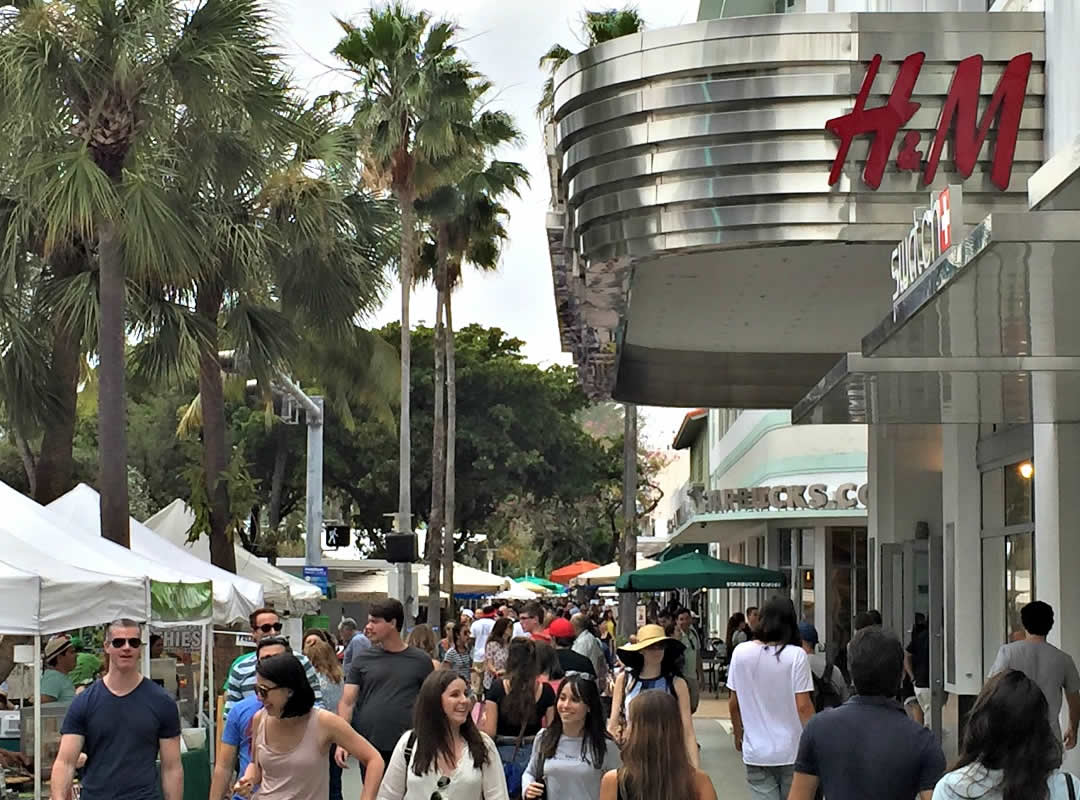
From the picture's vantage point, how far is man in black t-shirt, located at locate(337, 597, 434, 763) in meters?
11.0

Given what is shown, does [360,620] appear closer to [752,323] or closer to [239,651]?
[239,651]

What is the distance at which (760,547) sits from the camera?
4562cm

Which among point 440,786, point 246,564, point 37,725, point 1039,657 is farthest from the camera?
point 246,564

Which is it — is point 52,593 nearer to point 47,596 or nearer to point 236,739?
point 47,596

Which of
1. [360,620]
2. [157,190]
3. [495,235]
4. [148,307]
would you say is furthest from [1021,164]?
[360,620]

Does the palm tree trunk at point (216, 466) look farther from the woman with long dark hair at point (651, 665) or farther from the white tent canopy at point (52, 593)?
the woman with long dark hair at point (651, 665)

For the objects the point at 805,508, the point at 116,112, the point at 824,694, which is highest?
the point at 116,112

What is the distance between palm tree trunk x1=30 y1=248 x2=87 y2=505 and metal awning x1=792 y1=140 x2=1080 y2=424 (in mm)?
13528

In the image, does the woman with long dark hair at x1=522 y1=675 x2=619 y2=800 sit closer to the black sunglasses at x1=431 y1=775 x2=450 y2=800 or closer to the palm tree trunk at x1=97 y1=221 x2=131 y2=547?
the black sunglasses at x1=431 y1=775 x2=450 y2=800

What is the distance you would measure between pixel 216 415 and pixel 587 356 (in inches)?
371

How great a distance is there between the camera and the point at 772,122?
1270cm

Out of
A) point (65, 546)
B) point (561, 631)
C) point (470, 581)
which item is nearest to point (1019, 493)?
point (561, 631)

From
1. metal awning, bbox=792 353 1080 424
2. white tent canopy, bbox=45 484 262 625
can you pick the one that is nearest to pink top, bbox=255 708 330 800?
metal awning, bbox=792 353 1080 424

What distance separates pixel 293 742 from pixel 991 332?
12.7ft
